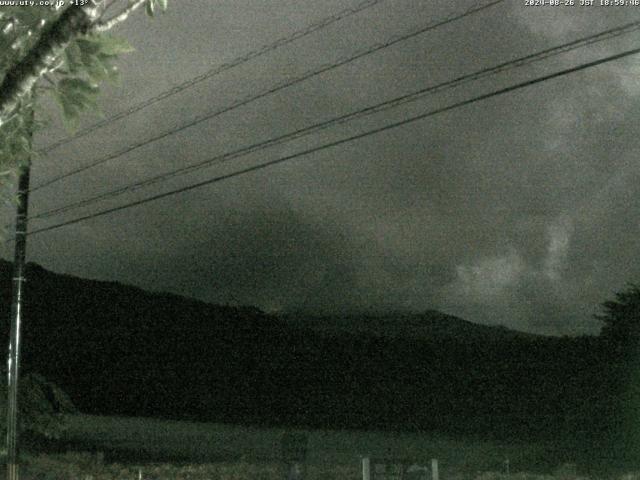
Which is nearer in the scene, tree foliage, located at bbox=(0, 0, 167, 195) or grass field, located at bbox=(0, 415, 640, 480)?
tree foliage, located at bbox=(0, 0, 167, 195)

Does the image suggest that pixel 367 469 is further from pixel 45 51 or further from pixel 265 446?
pixel 265 446

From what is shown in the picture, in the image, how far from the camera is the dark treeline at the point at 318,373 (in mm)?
35969

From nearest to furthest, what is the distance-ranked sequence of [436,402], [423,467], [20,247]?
[423,467] < [20,247] < [436,402]

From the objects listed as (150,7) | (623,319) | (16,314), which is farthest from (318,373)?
(150,7)

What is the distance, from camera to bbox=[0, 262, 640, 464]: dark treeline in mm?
35969

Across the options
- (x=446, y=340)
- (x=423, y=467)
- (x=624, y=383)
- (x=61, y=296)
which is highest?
(x=61, y=296)

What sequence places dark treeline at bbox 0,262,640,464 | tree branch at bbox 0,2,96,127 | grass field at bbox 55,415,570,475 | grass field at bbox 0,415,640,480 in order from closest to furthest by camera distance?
tree branch at bbox 0,2,96,127
grass field at bbox 0,415,640,480
grass field at bbox 55,415,570,475
dark treeline at bbox 0,262,640,464

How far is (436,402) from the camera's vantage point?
147ft

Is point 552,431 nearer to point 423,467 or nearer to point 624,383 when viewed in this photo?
point 624,383

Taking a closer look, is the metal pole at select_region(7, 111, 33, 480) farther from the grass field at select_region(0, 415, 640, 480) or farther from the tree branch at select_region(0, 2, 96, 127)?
the tree branch at select_region(0, 2, 96, 127)

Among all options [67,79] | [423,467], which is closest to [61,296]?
[423,467]

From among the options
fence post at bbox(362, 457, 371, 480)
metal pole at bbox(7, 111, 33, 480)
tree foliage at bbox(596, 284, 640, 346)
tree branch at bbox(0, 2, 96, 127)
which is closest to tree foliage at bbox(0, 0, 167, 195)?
tree branch at bbox(0, 2, 96, 127)

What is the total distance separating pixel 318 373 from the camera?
183 feet

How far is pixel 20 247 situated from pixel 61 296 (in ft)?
203
